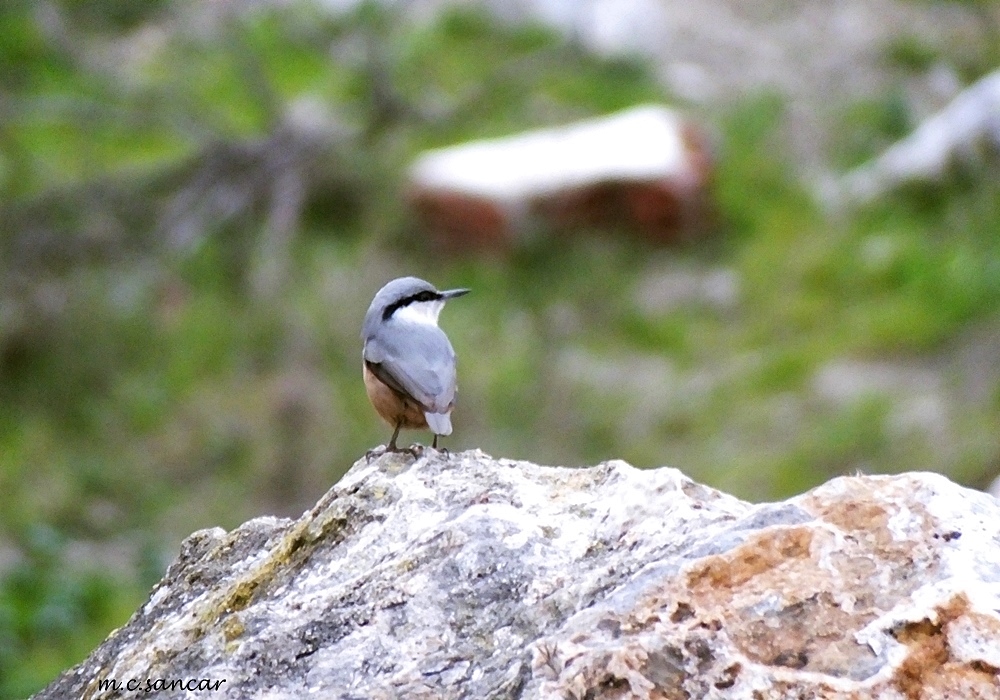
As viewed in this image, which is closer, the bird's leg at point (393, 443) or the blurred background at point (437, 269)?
the bird's leg at point (393, 443)

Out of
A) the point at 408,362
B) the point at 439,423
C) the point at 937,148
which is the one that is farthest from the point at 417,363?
the point at 937,148

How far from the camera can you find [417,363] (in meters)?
3.89

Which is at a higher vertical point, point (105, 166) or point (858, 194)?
point (105, 166)

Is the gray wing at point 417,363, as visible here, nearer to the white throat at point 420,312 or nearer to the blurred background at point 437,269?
the white throat at point 420,312

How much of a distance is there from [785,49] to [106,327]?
5.92 metres

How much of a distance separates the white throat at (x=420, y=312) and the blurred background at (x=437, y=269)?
2.81 m

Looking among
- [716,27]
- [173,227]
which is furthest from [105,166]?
[716,27]

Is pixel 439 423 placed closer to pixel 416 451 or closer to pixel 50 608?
pixel 416 451

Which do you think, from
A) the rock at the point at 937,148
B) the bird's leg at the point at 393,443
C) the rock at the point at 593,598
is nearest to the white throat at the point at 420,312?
the bird's leg at the point at 393,443

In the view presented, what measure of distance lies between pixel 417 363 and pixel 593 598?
64.2 inches

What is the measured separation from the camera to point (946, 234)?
796 cm

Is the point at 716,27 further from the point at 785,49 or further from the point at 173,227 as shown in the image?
the point at 173,227

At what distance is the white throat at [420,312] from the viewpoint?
4.18m

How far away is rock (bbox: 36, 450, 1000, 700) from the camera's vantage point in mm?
2164
